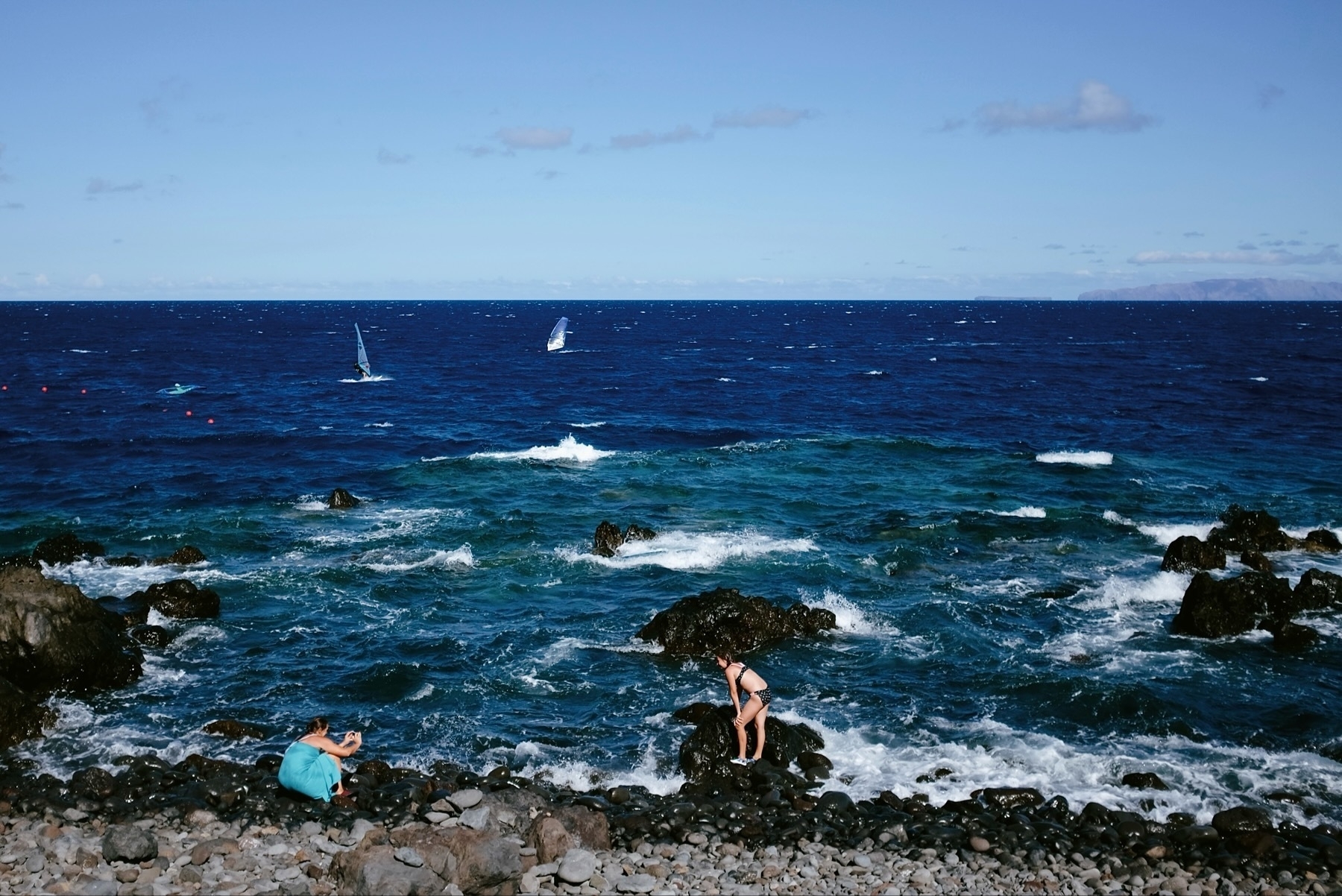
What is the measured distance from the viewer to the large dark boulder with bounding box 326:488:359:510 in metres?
38.8

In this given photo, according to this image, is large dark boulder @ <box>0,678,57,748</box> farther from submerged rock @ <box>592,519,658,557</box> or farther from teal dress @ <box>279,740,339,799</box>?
submerged rock @ <box>592,519,658,557</box>

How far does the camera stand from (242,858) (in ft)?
47.2

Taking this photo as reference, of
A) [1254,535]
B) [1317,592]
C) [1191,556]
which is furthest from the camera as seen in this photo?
[1254,535]

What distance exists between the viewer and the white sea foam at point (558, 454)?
49.3 m

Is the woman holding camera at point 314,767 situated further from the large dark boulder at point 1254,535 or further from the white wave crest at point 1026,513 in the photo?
the large dark boulder at point 1254,535

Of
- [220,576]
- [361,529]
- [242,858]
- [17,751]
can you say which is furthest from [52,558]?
[242,858]

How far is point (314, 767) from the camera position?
652 inches

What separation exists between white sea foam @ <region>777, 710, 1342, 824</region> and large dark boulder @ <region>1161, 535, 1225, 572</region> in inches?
464

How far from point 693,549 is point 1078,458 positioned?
24486mm

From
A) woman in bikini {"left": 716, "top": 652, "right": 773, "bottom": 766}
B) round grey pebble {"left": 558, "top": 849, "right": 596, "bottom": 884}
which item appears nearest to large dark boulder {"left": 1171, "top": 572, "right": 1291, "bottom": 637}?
woman in bikini {"left": 716, "top": 652, "right": 773, "bottom": 766}

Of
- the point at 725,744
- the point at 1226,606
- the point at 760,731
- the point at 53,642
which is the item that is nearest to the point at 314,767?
the point at 725,744

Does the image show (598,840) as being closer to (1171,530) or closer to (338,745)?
(338,745)

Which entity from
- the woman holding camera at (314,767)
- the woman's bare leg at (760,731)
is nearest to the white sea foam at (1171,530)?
the woman's bare leg at (760,731)

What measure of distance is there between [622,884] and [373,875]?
3.36 metres
